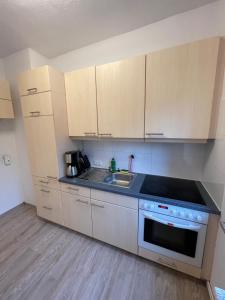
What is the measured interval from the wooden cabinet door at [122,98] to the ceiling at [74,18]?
17.7 inches

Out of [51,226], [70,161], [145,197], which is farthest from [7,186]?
[145,197]

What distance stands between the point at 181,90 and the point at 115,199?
125 centimetres

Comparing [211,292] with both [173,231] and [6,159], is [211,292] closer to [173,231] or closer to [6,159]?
[173,231]

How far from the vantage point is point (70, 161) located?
1.72 meters

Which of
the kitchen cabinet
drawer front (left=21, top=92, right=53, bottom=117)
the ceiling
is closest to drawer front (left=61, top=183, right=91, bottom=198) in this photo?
the kitchen cabinet

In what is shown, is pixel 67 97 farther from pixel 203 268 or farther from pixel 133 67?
pixel 203 268

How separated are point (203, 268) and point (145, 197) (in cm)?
79

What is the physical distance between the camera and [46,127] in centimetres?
164

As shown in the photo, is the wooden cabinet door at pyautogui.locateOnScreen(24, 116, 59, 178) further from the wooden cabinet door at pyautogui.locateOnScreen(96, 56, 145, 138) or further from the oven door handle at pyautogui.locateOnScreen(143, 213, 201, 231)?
the oven door handle at pyautogui.locateOnScreen(143, 213, 201, 231)

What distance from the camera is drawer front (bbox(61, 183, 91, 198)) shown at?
1.59 meters

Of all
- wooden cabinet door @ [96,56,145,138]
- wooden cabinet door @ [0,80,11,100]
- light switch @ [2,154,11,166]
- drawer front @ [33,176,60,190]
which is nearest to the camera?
wooden cabinet door @ [96,56,145,138]

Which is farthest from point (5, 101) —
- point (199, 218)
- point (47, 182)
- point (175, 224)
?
point (199, 218)

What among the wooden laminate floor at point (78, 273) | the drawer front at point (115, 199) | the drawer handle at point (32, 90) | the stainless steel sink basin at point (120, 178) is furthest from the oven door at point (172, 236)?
the drawer handle at point (32, 90)

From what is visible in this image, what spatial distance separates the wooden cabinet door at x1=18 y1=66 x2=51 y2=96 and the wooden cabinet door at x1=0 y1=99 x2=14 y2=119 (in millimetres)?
476
